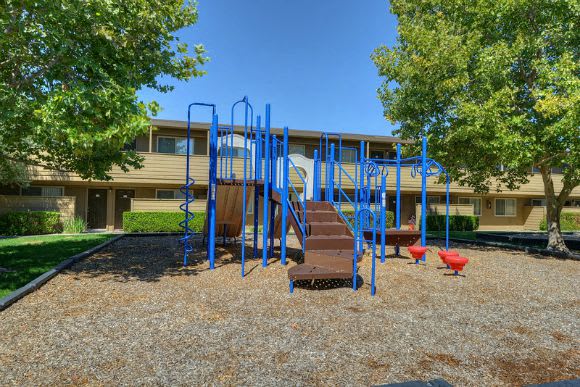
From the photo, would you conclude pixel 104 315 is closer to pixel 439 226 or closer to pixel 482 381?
pixel 482 381

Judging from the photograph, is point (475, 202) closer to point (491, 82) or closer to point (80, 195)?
point (491, 82)

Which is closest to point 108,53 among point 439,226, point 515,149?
point 515,149

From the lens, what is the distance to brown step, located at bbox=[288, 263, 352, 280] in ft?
20.6

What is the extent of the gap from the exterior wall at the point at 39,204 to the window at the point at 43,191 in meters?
2.18

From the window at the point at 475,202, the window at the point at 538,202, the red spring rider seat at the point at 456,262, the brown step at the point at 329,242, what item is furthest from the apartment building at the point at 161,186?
the red spring rider seat at the point at 456,262

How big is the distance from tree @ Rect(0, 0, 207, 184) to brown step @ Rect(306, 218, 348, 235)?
3936 millimetres

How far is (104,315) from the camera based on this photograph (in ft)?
16.4

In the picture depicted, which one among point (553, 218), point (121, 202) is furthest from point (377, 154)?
point (121, 202)

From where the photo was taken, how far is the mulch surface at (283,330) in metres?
3.43

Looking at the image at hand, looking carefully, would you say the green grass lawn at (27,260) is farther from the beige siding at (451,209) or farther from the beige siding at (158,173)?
the beige siding at (451,209)

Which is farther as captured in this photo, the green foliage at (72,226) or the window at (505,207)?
the window at (505,207)

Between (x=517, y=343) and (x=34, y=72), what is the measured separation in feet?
28.8

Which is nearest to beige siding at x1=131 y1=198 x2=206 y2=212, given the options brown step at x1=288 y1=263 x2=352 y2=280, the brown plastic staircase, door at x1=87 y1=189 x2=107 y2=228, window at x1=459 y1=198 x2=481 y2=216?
door at x1=87 y1=189 x2=107 y2=228

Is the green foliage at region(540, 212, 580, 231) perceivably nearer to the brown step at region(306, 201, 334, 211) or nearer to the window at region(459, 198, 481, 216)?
the window at region(459, 198, 481, 216)
